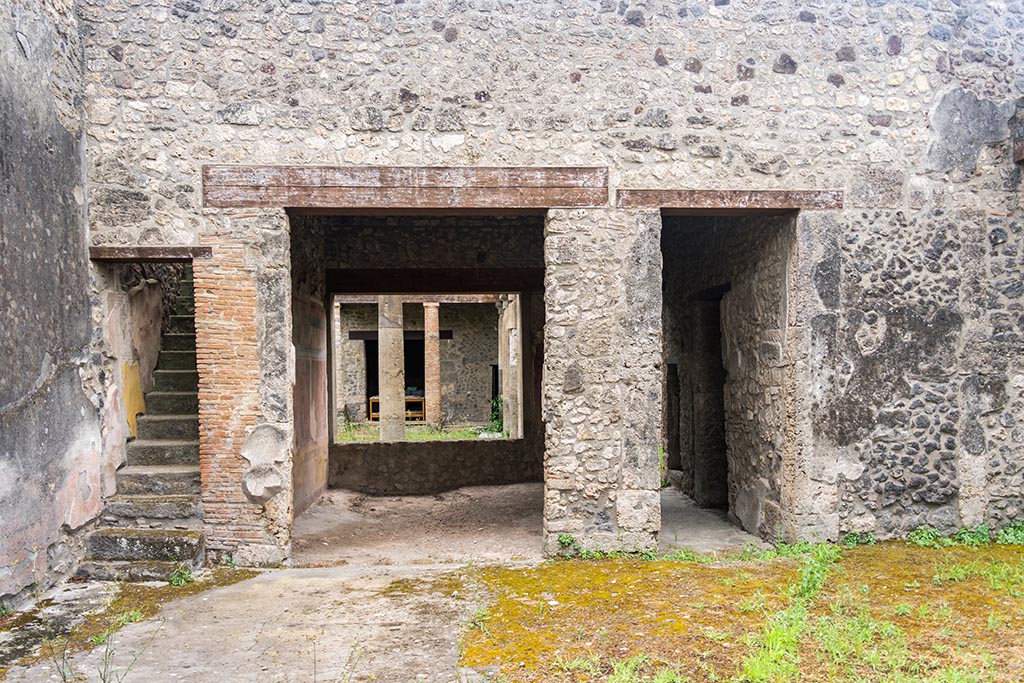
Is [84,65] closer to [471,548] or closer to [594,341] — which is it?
[594,341]

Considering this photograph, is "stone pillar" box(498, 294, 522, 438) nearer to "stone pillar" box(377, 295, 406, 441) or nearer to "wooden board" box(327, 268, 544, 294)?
"stone pillar" box(377, 295, 406, 441)

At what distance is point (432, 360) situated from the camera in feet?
56.7

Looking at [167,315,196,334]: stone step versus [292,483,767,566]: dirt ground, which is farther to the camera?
[167,315,196,334]: stone step

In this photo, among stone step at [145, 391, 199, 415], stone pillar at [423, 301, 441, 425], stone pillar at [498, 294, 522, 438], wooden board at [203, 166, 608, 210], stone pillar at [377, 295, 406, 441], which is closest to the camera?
wooden board at [203, 166, 608, 210]

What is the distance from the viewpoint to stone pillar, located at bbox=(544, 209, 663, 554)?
18.8 feet

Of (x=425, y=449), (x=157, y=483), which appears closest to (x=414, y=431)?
(x=425, y=449)

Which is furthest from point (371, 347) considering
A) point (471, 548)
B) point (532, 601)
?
point (532, 601)

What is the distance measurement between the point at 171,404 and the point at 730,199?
4900 mm

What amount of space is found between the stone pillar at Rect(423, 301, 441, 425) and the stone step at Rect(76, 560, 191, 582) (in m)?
11.1

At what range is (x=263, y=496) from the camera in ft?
18.4

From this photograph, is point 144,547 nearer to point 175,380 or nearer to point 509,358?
point 175,380

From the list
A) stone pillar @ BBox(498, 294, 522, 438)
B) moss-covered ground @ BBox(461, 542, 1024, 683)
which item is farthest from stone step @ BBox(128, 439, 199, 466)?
stone pillar @ BBox(498, 294, 522, 438)

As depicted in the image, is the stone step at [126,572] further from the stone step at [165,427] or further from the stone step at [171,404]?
the stone step at [171,404]

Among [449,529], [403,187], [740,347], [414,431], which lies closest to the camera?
[403,187]
